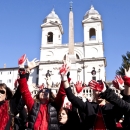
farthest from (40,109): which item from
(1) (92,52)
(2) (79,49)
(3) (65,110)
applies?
(2) (79,49)

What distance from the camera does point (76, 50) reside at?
4841 cm

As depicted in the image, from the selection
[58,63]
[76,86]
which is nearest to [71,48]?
[58,63]

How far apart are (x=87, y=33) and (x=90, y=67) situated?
8.07 meters

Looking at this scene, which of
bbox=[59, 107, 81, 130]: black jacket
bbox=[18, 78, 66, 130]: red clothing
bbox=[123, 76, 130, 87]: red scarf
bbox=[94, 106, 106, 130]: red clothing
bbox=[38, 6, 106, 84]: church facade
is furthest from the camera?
bbox=[38, 6, 106, 84]: church facade

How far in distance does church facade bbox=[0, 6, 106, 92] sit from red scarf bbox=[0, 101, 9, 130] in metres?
39.0

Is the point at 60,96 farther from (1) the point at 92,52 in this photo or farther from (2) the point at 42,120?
(1) the point at 92,52

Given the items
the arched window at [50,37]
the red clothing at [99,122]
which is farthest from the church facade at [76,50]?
the red clothing at [99,122]

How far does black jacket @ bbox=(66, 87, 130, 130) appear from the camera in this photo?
4.05m

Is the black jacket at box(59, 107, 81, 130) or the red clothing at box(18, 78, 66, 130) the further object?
the black jacket at box(59, 107, 81, 130)

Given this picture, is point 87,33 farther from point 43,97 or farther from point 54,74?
point 43,97

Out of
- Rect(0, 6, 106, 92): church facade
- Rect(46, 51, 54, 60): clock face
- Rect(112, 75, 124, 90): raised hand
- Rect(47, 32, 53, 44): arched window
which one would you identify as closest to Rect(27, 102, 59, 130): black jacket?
Rect(112, 75, 124, 90): raised hand

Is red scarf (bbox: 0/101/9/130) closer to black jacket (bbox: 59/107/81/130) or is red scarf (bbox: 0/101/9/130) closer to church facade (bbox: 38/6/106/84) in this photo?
black jacket (bbox: 59/107/81/130)

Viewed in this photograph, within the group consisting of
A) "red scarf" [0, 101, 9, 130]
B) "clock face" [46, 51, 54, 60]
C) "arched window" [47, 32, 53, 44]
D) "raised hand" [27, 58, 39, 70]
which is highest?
"arched window" [47, 32, 53, 44]

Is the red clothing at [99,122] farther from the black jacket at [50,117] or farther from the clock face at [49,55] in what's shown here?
the clock face at [49,55]
